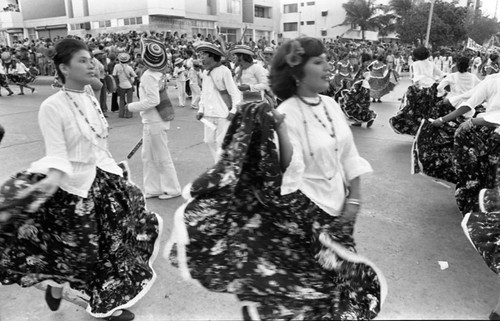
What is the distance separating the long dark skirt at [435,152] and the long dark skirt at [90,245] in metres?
3.41

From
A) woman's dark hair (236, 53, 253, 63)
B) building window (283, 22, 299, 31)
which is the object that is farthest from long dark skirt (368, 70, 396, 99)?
building window (283, 22, 299, 31)

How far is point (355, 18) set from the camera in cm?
5281

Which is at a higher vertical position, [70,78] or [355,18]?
[355,18]

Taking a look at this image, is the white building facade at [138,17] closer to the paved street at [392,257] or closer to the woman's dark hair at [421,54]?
the woman's dark hair at [421,54]

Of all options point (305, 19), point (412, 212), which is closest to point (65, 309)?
point (412, 212)

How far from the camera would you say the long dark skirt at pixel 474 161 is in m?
3.86

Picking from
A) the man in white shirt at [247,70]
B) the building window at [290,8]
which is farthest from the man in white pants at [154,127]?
the building window at [290,8]

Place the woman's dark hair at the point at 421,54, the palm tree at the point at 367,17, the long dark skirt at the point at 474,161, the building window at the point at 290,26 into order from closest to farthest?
the long dark skirt at the point at 474,161
the woman's dark hair at the point at 421,54
the palm tree at the point at 367,17
the building window at the point at 290,26

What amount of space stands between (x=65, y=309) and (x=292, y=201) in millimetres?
1894

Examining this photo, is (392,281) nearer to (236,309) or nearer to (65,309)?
(236,309)

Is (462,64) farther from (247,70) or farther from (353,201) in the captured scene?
(353,201)

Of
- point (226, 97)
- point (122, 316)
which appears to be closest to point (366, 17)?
point (226, 97)

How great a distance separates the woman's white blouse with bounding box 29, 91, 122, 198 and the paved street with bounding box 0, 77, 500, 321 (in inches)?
39.4

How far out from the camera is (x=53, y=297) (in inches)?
112
